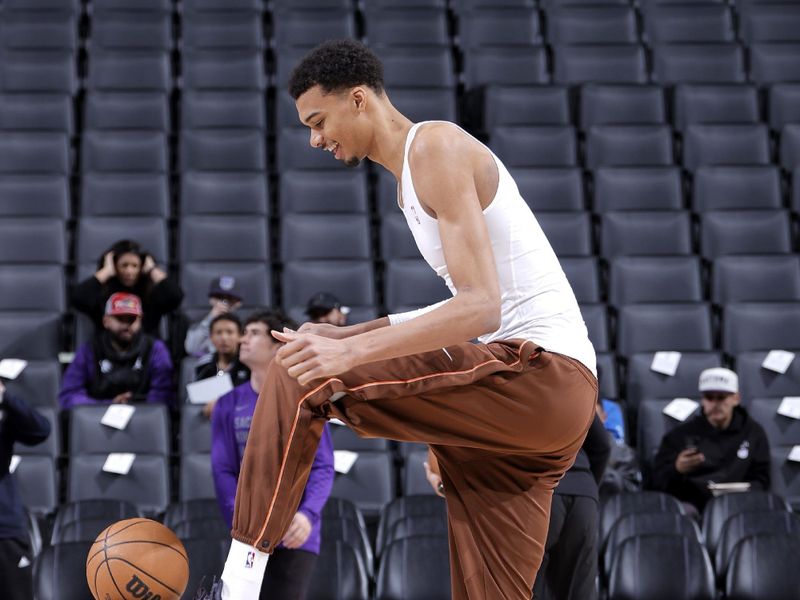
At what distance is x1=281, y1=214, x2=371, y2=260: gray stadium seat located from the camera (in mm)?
7397

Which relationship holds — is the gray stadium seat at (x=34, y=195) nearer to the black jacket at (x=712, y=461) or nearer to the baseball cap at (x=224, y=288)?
the baseball cap at (x=224, y=288)

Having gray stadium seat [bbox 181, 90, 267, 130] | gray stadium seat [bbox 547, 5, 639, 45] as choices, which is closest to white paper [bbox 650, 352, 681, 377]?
gray stadium seat [bbox 181, 90, 267, 130]

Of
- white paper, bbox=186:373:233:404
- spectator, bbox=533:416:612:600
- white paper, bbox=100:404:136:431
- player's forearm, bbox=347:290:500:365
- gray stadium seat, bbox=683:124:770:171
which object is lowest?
spectator, bbox=533:416:612:600

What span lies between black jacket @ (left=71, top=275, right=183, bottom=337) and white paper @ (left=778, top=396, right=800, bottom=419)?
3290mm

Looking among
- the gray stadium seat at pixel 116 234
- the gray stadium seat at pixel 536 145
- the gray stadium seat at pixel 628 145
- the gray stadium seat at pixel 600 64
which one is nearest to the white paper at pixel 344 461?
the gray stadium seat at pixel 116 234

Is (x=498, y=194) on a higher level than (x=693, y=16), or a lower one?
lower

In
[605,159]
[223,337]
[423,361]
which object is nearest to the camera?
[423,361]

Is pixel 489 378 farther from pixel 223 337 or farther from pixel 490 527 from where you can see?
pixel 223 337

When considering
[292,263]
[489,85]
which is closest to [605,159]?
[489,85]

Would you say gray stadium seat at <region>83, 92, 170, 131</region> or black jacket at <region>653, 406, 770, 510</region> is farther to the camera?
gray stadium seat at <region>83, 92, 170, 131</region>

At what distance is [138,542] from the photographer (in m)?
3.04

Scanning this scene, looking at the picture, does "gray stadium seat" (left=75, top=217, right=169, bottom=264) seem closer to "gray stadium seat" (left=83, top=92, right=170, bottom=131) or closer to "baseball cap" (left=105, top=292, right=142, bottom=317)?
"baseball cap" (left=105, top=292, right=142, bottom=317)

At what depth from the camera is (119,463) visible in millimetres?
5859

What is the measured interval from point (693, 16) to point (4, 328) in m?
5.63
